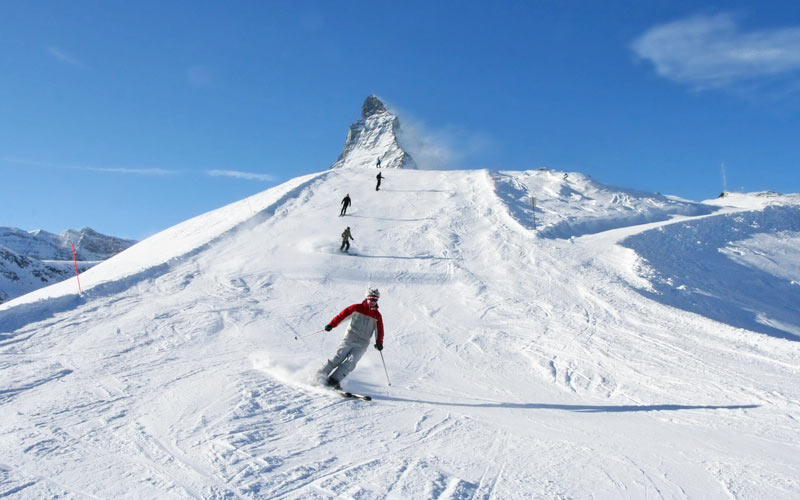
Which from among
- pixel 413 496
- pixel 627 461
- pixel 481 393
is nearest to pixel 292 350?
pixel 481 393

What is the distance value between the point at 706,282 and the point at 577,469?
1472 centimetres

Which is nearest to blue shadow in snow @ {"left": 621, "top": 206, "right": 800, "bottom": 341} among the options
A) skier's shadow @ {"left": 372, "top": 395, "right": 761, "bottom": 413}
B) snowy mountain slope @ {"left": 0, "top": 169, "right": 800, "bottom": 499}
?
snowy mountain slope @ {"left": 0, "top": 169, "right": 800, "bottom": 499}

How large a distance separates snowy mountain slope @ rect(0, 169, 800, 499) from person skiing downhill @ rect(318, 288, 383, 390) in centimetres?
46

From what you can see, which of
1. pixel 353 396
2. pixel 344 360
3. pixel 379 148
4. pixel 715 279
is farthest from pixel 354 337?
pixel 379 148

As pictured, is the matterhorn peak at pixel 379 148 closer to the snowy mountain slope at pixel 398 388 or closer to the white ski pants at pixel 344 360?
the snowy mountain slope at pixel 398 388

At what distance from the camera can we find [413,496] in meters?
4.34

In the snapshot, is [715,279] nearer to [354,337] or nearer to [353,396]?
[354,337]

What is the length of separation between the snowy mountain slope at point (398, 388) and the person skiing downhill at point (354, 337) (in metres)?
0.46

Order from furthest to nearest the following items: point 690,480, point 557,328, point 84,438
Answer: point 557,328
point 84,438
point 690,480

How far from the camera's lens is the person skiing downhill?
745 cm

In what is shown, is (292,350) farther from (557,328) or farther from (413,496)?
(557,328)

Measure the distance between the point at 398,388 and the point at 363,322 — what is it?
118 cm

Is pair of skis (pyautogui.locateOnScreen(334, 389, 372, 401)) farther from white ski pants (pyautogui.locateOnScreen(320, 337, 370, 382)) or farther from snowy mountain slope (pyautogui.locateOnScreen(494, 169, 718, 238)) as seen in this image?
snowy mountain slope (pyautogui.locateOnScreen(494, 169, 718, 238))

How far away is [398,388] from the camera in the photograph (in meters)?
7.74
